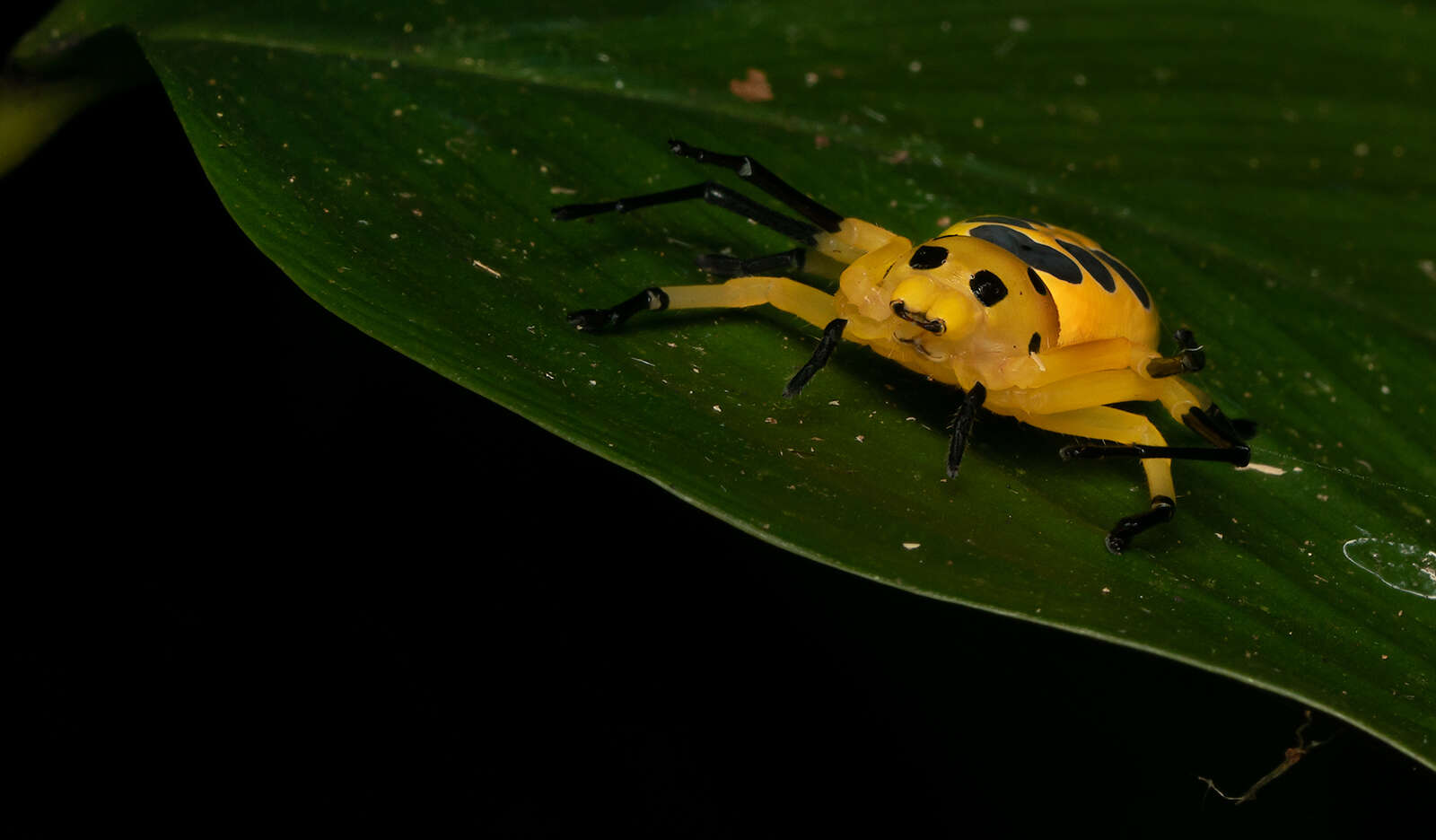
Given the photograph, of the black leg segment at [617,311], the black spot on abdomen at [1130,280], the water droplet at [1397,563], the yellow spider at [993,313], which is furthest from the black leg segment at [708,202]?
the water droplet at [1397,563]

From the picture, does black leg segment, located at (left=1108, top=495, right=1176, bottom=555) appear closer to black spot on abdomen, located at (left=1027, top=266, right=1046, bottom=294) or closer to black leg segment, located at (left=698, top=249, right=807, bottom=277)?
black spot on abdomen, located at (left=1027, top=266, right=1046, bottom=294)

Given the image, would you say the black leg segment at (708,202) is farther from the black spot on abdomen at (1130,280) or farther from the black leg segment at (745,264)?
the black spot on abdomen at (1130,280)

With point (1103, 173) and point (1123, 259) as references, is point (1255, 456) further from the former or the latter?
point (1103, 173)

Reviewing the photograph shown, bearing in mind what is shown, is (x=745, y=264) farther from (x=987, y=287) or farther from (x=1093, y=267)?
(x=1093, y=267)

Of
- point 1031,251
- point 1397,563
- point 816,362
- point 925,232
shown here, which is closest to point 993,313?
point 1031,251

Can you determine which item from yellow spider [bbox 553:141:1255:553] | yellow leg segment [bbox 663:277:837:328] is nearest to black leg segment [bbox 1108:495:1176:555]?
yellow spider [bbox 553:141:1255:553]

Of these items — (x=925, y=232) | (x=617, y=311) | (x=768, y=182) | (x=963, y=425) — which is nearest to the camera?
(x=963, y=425)
